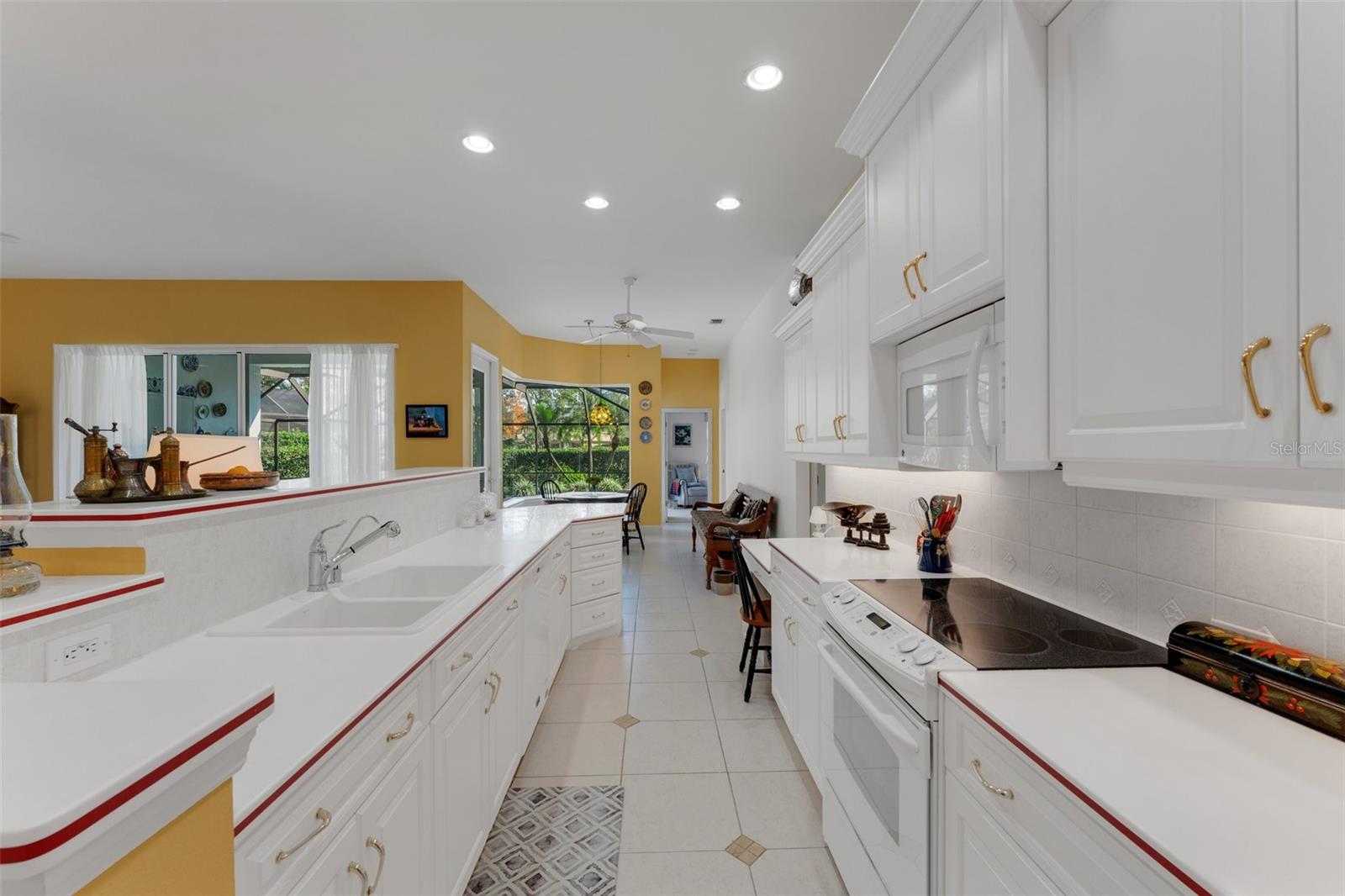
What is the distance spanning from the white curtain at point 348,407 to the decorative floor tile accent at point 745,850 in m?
4.15

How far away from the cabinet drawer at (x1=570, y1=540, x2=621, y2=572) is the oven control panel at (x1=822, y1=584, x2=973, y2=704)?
2.36 m

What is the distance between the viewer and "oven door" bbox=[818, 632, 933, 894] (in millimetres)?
1224

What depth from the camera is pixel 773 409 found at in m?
5.10

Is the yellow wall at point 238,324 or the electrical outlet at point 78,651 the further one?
the yellow wall at point 238,324

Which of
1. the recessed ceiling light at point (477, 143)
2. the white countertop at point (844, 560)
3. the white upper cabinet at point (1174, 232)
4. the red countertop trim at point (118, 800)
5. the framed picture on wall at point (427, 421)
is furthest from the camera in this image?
the framed picture on wall at point (427, 421)

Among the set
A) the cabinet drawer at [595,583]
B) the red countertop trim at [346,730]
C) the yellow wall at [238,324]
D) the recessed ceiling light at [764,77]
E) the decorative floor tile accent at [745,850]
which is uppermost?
the recessed ceiling light at [764,77]

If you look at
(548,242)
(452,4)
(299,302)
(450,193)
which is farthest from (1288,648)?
(299,302)

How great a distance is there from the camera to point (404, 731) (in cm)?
124

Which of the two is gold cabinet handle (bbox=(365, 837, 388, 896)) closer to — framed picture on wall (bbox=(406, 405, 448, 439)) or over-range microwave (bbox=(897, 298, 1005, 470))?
over-range microwave (bbox=(897, 298, 1005, 470))

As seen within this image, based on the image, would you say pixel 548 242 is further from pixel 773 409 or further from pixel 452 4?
pixel 773 409

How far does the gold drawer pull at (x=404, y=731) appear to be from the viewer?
1.18m

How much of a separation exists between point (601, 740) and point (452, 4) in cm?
313

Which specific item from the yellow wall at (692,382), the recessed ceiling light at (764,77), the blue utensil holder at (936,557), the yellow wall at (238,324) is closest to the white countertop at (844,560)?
the blue utensil holder at (936,557)

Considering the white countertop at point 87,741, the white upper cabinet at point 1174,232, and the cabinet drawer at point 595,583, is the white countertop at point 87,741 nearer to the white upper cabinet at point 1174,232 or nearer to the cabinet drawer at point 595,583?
the white upper cabinet at point 1174,232
